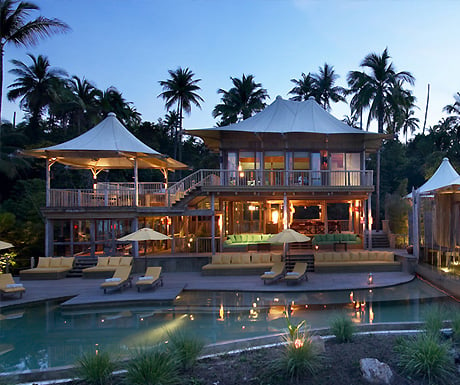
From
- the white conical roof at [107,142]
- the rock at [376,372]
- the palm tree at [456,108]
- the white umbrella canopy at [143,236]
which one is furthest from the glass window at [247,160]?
the palm tree at [456,108]

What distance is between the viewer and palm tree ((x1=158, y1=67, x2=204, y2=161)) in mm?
40594

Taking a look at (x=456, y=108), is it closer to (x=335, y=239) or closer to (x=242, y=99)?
(x=242, y=99)

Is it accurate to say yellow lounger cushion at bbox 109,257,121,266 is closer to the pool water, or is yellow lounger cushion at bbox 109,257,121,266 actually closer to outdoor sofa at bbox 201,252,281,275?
outdoor sofa at bbox 201,252,281,275

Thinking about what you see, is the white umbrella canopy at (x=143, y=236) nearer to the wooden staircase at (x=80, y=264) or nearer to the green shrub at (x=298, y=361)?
the wooden staircase at (x=80, y=264)

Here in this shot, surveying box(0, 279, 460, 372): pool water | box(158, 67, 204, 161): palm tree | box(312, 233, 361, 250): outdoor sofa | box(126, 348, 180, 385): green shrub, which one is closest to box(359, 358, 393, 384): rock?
box(126, 348, 180, 385): green shrub

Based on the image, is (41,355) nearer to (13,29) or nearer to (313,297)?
(313,297)

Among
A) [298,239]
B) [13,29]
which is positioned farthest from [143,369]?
[13,29]

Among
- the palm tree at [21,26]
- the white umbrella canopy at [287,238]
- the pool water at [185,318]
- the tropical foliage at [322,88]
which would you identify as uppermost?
the tropical foliage at [322,88]

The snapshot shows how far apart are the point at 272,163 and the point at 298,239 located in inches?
358

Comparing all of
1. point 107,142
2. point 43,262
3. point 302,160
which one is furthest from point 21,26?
point 302,160

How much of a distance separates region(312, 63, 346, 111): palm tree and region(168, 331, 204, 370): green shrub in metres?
37.4

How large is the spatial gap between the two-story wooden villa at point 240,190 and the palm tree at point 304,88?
55.8 ft

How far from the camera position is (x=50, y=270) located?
17.1 m

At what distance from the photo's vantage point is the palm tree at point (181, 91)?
40.6 m
